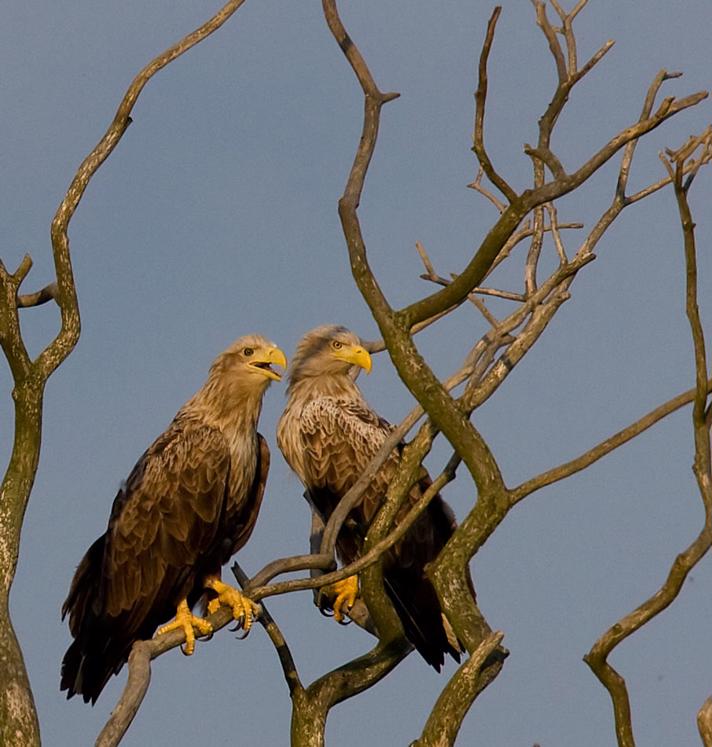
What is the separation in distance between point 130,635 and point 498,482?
2.96 meters

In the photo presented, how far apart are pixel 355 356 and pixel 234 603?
8.28ft

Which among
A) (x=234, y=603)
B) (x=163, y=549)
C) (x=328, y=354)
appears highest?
(x=328, y=354)

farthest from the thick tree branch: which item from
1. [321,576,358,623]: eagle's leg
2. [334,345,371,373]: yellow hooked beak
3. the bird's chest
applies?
[334,345,371,373]: yellow hooked beak

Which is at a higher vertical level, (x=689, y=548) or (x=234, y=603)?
(x=234, y=603)

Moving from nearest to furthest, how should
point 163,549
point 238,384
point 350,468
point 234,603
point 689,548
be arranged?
point 689,548 < point 234,603 < point 163,549 < point 238,384 < point 350,468

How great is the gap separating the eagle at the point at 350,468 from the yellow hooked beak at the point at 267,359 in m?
0.92

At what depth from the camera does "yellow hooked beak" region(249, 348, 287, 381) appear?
376 inches

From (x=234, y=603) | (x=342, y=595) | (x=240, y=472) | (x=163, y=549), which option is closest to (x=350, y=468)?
(x=342, y=595)

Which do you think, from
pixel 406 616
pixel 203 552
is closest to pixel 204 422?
pixel 203 552

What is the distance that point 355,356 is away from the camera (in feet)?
34.4

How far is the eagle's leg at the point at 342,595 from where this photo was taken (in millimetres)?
9641

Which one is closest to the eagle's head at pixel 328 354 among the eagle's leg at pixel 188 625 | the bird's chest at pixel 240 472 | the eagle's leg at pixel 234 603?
the bird's chest at pixel 240 472

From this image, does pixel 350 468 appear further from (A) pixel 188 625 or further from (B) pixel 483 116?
(B) pixel 483 116

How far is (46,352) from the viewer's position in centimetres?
723
